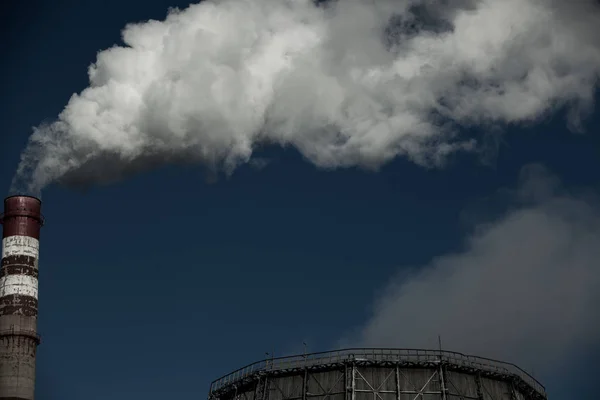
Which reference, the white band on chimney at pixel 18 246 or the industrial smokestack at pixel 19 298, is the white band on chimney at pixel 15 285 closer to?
the industrial smokestack at pixel 19 298

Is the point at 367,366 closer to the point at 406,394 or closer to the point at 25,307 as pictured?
the point at 406,394

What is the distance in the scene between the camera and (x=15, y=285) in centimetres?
5188

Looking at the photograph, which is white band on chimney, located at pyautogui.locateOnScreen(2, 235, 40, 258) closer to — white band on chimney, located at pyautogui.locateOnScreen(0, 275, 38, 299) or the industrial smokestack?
the industrial smokestack

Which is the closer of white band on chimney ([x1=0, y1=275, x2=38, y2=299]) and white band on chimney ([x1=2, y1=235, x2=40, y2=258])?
white band on chimney ([x1=0, y1=275, x2=38, y2=299])

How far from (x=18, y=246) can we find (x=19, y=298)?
317 cm

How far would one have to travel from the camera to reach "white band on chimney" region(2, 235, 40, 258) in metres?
52.6

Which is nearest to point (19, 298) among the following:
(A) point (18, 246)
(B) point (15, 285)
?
(B) point (15, 285)

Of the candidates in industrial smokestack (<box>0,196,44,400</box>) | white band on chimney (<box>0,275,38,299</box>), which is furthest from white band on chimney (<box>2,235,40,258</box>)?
white band on chimney (<box>0,275,38,299</box>)

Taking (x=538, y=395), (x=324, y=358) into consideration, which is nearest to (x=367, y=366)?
(x=324, y=358)

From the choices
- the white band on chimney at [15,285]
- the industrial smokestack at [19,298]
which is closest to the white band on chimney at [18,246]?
the industrial smokestack at [19,298]

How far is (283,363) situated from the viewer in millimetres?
47781

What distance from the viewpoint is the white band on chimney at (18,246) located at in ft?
173

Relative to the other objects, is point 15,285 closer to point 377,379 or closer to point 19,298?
point 19,298

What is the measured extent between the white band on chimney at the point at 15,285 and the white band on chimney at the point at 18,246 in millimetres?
1436
